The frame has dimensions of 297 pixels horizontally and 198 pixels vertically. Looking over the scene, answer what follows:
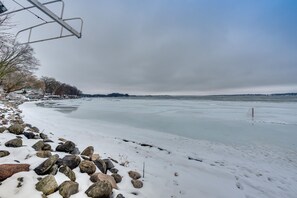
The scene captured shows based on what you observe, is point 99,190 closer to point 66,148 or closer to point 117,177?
point 117,177

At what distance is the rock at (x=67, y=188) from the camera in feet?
13.3

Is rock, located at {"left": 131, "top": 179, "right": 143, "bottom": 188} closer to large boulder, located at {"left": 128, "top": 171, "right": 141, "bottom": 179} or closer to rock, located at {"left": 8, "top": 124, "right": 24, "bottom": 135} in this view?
large boulder, located at {"left": 128, "top": 171, "right": 141, "bottom": 179}

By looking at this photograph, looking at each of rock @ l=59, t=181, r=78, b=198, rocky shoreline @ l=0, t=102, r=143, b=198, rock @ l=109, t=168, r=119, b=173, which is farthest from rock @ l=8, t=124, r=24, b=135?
rock @ l=59, t=181, r=78, b=198

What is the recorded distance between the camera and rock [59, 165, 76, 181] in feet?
15.4

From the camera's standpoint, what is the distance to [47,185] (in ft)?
13.3

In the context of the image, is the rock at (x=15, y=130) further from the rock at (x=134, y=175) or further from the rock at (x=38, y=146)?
the rock at (x=134, y=175)

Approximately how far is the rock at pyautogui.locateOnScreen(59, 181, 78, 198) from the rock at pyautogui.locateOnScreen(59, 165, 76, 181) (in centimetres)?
36

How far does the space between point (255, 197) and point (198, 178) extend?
5.30 ft

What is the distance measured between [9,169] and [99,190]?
6.24 feet

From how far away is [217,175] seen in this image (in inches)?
268

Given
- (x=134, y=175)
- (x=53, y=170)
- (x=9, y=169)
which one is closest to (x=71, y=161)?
(x=53, y=170)

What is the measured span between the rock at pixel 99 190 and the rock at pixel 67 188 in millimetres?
262

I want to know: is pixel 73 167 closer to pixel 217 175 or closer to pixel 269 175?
pixel 217 175

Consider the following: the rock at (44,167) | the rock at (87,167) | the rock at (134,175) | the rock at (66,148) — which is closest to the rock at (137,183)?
the rock at (134,175)
